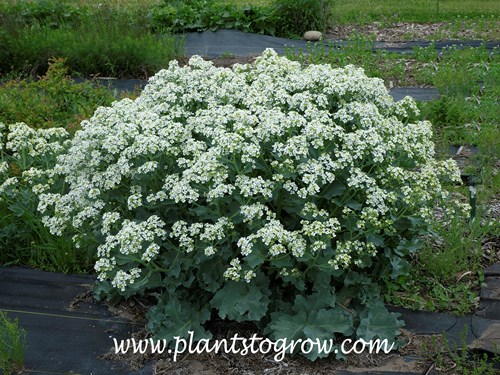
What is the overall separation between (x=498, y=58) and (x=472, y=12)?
419cm

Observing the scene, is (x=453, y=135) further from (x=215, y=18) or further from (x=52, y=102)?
(x=215, y=18)

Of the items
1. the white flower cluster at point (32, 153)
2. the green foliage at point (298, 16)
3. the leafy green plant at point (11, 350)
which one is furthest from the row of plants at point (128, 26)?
the leafy green plant at point (11, 350)

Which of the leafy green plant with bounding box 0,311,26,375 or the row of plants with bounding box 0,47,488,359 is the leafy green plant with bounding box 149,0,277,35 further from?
the leafy green plant with bounding box 0,311,26,375

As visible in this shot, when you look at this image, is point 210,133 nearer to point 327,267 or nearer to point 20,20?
point 327,267

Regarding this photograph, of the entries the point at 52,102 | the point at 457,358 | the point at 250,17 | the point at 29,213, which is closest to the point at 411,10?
the point at 250,17

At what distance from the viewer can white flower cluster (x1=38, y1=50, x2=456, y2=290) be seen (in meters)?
3.39

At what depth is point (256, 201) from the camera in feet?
11.8

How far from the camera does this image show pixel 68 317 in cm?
383

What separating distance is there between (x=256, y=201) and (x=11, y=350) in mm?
1431

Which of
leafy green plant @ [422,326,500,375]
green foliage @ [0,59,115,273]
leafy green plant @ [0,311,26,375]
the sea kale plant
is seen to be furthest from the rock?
leafy green plant @ [0,311,26,375]

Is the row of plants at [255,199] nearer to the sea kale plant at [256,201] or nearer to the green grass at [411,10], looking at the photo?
the sea kale plant at [256,201]

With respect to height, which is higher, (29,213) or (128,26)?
(128,26)

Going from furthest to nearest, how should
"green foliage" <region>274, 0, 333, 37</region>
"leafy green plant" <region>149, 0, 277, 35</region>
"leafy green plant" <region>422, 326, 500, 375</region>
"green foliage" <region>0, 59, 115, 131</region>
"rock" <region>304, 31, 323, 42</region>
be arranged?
"green foliage" <region>274, 0, 333, 37</region>
"rock" <region>304, 31, 323, 42</region>
"leafy green plant" <region>149, 0, 277, 35</region>
"green foliage" <region>0, 59, 115, 131</region>
"leafy green plant" <region>422, 326, 500, 375</region>

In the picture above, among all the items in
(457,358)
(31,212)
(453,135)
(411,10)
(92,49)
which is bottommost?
(457,358)
